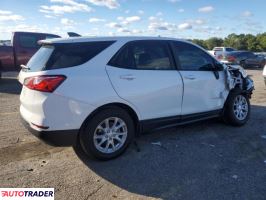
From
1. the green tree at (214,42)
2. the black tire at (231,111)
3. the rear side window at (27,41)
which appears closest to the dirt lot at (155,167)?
the black tire at (231,111)

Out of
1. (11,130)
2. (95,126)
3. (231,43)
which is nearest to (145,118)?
(95,126)

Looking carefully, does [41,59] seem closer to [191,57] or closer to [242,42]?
[191,57]

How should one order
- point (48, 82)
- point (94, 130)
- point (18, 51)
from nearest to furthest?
point (48, 82), point (94, 130), point (18, 51)

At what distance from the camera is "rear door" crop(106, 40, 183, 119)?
446cm

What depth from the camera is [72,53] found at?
4.21 meters

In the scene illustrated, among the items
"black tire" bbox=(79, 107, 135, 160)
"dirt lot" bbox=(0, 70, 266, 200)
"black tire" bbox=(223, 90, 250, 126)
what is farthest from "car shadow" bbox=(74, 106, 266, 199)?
"black tire" bbox=(223, 90, 250, 126)

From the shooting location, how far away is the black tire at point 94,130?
13.9ft

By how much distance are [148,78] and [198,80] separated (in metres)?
1.13

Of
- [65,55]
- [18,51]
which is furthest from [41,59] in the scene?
[18,51]

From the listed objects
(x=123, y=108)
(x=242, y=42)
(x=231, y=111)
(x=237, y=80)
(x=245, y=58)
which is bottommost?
(x=231, y=111)

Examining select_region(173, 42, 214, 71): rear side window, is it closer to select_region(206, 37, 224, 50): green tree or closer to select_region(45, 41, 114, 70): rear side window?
select_region(45, 41, 114, 70): rear side window

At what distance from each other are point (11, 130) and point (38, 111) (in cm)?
205

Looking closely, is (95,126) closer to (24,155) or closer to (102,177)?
(102,177)

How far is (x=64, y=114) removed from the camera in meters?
4.02
